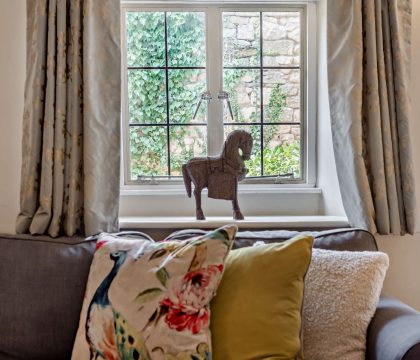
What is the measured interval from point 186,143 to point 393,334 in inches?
51.0

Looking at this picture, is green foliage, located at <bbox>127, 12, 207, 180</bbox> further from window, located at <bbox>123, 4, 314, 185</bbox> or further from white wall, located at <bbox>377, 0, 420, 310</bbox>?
white wall, located at <bbox>377, 0, 420, 310</bbox>

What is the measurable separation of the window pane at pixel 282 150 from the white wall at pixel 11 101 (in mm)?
1121

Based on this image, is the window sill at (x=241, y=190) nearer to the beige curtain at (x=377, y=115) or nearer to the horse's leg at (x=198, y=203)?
the horse's leg at (x=198, y=203)

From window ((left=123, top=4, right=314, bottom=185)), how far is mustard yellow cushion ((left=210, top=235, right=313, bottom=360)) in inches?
36.5

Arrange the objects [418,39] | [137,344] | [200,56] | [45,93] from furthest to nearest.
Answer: [200,56], [418,39], [45,93], [137,344]

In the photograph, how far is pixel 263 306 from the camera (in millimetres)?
1339

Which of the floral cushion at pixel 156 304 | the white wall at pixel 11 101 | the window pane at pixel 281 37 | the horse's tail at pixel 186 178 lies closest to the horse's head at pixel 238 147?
the horse's tail at pixel 186 178

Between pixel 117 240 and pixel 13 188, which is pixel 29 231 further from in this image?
→ pixel 117 240

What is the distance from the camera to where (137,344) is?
1317 mm

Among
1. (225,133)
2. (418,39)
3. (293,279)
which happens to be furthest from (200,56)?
(293,279)

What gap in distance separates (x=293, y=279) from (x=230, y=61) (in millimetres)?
1246

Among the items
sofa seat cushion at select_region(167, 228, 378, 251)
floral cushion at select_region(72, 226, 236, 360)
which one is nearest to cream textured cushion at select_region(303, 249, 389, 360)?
sofa seat cushion at select_region(167, 228, 378, 251)

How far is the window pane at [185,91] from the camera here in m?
2.24

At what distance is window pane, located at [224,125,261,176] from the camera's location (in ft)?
7.45
